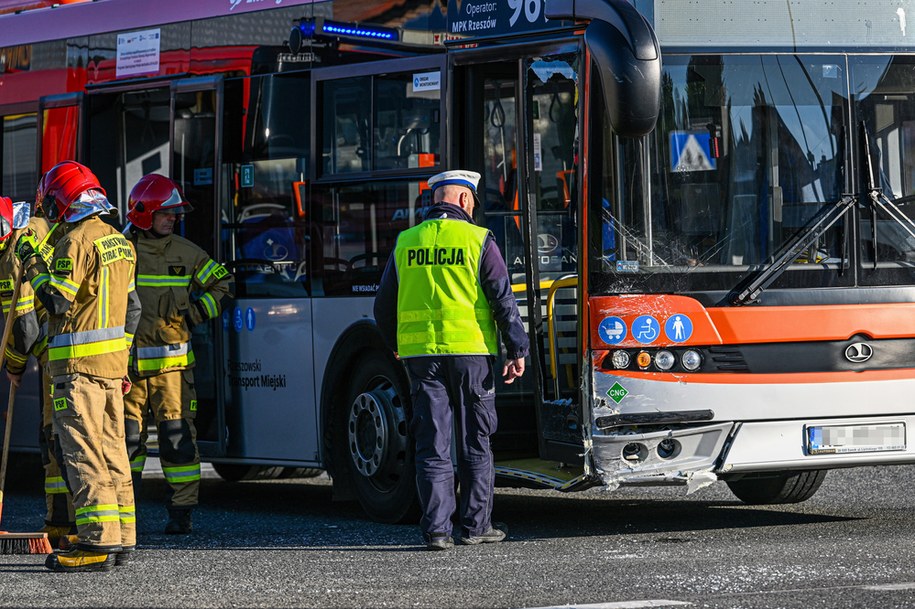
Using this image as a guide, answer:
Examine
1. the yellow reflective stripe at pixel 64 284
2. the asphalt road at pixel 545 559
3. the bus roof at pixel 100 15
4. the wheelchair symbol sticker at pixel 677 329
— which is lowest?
the asphalt road at pixel 545 559

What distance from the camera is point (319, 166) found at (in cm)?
1062

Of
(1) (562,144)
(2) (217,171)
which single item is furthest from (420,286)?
(2) (217,171)

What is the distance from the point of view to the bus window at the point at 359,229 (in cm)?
1016

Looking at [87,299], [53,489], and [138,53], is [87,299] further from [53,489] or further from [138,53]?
[138,53]

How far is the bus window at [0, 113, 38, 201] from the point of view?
41.5ft

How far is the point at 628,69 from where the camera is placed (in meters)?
8.30

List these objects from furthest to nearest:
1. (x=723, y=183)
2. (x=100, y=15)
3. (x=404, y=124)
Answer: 1. (x=100, y=15)
2. (x=404, y=124)
3. (x=723, y=183)

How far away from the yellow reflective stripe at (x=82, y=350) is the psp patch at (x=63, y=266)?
0.36 meters

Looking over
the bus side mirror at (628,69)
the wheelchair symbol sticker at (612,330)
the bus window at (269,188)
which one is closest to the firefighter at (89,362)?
the bus window at (269,188)

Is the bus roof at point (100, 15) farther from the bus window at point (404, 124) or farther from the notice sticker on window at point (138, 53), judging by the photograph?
the bus window at point (404, 124)

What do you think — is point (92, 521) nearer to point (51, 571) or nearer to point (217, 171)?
point (51, 571)

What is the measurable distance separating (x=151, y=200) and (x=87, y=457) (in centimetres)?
227

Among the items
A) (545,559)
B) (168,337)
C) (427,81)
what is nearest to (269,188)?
(168,337)

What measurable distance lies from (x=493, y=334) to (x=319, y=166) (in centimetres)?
199
